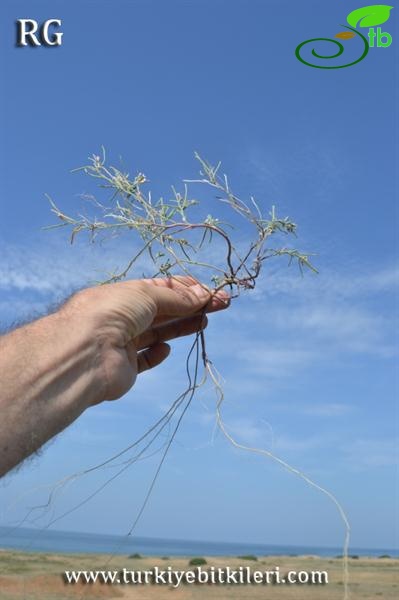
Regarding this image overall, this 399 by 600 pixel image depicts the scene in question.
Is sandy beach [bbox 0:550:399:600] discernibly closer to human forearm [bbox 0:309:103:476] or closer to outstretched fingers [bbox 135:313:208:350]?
outstretched fingers [bbox 135:313:208:350]

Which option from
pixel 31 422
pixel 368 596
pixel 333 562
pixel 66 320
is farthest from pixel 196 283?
pixel 333 562

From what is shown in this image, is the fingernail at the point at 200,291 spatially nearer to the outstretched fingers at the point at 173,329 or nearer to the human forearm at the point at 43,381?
the outstretched fingers at the point at 173,329

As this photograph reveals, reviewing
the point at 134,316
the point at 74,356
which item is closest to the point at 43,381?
the point at 74,356

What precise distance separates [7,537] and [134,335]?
99cm

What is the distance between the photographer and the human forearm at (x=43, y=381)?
2.21 m

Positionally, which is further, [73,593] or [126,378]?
[73,593]

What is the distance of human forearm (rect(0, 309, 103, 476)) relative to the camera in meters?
2.21

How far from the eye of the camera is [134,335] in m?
2.71

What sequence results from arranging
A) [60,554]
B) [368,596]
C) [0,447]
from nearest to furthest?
[0,447]
[368,596]
[60,554]

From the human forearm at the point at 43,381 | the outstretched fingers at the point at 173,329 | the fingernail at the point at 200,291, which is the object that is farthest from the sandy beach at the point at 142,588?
the human forearm at the point at 43,381

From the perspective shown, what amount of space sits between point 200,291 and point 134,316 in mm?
465

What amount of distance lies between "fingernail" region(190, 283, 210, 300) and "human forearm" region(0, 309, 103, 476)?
0.62 metres

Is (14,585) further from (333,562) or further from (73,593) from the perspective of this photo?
(333,562)

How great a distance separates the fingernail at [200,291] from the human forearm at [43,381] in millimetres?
620
